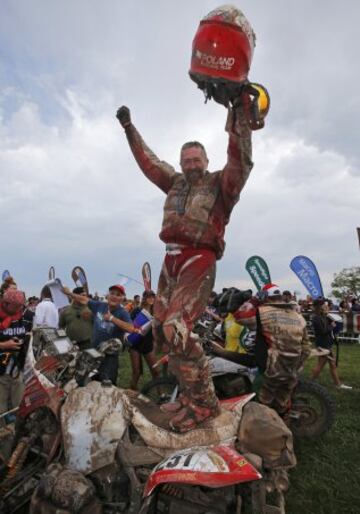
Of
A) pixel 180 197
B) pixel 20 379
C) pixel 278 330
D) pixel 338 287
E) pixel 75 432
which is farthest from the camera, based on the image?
pixel 338 287

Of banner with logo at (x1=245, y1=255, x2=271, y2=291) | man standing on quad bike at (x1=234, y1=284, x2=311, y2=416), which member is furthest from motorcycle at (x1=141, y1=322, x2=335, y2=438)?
banner with logo at (x1=245, y1=255, x2=271, y2=291)

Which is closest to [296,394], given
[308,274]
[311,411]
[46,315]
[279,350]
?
[311,411]

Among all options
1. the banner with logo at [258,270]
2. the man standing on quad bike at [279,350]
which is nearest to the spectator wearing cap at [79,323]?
the man standing on quad bike at [279,350]

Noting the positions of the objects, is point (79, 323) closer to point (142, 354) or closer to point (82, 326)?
point (82, 326)

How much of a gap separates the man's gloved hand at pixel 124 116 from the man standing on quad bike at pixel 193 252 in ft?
1.92

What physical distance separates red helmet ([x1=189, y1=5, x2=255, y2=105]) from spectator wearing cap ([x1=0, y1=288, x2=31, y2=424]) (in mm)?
3274

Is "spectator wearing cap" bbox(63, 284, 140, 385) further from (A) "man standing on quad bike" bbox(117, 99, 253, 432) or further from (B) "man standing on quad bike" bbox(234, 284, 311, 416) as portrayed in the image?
(A) "man standing on quad bike" bbox(117, 99, 253, 432)

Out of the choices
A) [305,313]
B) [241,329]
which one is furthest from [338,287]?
[241,329]

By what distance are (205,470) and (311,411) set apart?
3.17 metres

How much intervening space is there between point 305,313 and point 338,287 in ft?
88.4

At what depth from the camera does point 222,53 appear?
2.54 metres

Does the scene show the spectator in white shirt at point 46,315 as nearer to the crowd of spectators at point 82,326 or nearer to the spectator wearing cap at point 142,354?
the crowd of spectators at point 82,326

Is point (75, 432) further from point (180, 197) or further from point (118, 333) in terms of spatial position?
point (118, 333)

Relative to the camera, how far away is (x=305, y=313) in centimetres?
1705
